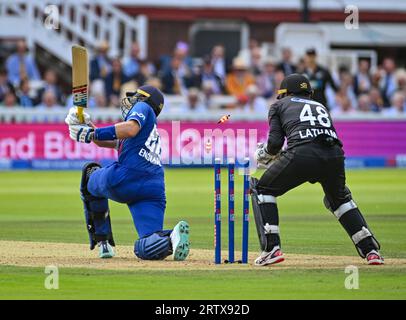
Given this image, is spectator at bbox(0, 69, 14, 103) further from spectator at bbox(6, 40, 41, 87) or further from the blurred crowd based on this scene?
spectator at bbox(6, 40, 41, 87)

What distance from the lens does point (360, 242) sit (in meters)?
12.3

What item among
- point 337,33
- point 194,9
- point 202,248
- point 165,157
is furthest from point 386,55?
point 202,248

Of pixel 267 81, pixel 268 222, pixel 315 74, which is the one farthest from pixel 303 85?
pixel 267 81

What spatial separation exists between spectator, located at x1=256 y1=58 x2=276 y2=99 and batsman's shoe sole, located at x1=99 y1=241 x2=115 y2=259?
17.3 meters

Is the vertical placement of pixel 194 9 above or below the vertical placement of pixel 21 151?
above

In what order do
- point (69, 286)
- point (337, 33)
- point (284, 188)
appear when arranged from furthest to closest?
point (337, 33)
point (284, 188)
point (69, 286)

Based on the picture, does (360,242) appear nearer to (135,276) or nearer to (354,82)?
(135,276)

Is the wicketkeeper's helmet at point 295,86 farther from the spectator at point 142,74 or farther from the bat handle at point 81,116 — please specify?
the spectator at point 142,74

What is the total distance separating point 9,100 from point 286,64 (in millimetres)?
6832

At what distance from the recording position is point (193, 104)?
28.6 meters

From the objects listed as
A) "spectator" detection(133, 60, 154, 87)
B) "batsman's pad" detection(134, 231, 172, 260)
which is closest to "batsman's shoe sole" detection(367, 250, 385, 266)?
"batsman's pad" detection(134, 231, 172, 260)

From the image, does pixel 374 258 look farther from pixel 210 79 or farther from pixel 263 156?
→ pixel 210 79

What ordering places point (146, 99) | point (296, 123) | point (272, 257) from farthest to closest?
point (146, 99) < point (296, 123) < point (272, 257)
